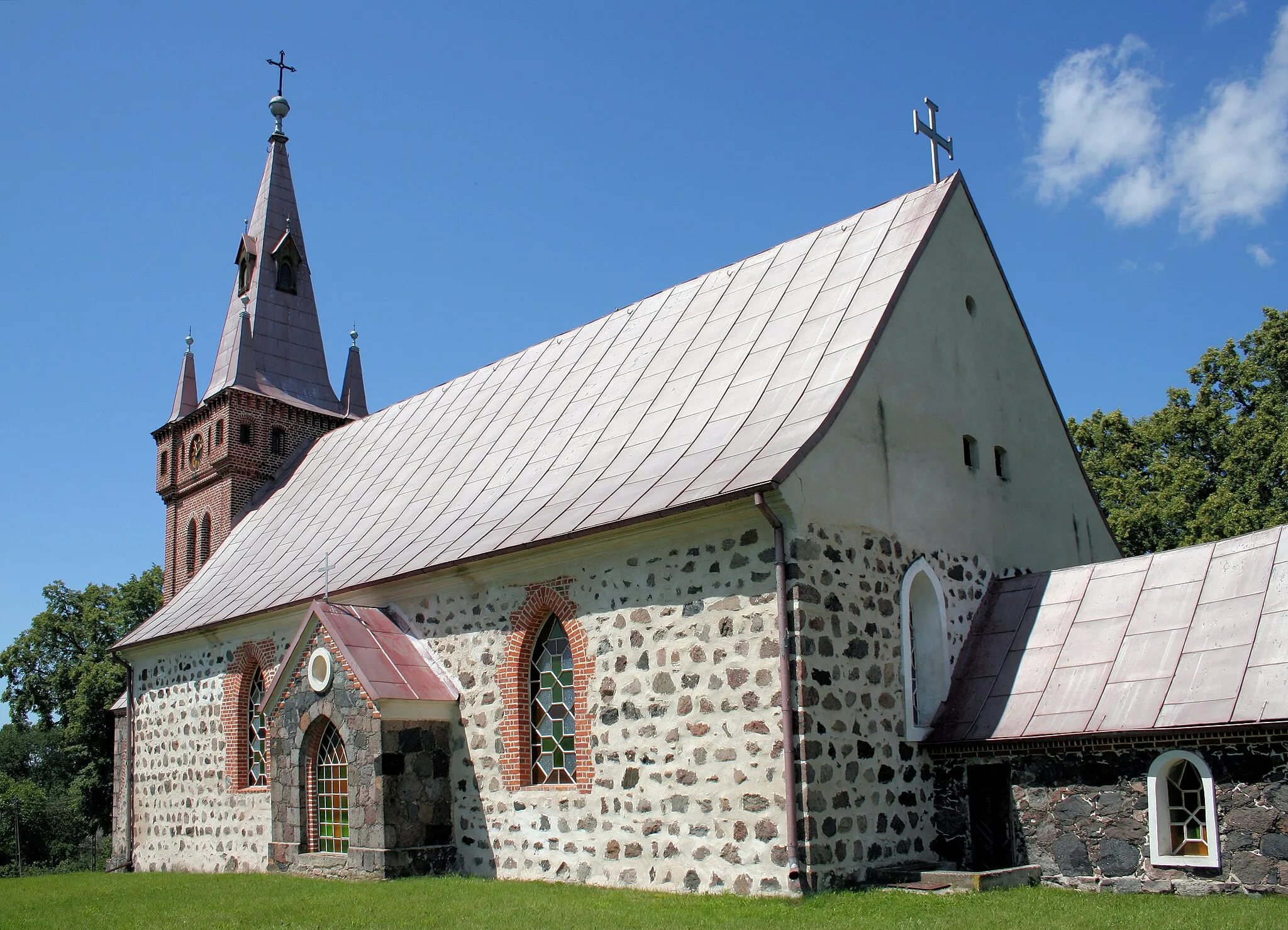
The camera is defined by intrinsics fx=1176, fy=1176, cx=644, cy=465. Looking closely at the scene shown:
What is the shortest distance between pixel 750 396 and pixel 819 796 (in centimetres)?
463

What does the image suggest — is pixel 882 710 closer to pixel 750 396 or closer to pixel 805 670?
pixel 805 670

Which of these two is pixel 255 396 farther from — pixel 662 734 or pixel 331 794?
pixel 662 734

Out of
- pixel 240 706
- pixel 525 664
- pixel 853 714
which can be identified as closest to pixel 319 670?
pixel 525 664

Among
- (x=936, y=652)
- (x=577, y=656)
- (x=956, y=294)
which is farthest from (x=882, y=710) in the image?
(x=956, y=294)

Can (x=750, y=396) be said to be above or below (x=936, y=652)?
above

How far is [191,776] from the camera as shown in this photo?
64.7 ft

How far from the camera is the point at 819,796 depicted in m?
11.0

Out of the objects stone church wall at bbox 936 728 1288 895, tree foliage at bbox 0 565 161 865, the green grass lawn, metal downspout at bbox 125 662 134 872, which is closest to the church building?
stone church wall at bbox 936 728 1288 895

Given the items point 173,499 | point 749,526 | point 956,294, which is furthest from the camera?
point 173,499

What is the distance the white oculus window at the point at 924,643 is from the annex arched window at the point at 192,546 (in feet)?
61.1

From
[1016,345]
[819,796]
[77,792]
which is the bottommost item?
[77,792]

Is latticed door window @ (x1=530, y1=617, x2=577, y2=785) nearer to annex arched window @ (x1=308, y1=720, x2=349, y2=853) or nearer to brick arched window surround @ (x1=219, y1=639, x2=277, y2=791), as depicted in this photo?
annex arched window @ (x1=308, y1=720, x2=349, y2=853)

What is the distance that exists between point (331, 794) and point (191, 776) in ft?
19.9

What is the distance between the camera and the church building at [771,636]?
1109cm
